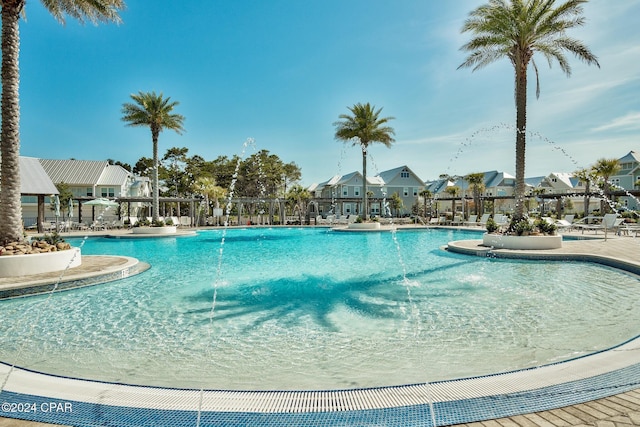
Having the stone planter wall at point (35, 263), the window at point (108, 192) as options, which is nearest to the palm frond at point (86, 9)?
the stone planter wall at point (35, 263)

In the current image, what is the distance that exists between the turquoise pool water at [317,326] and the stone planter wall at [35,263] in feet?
6.69

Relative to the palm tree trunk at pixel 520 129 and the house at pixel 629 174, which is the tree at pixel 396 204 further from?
the palm tree trunk at pixel 520 129

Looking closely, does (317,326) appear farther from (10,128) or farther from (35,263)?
(10,128)

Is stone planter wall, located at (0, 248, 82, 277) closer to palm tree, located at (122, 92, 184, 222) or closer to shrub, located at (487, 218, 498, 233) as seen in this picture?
shrub, located at (487, 218, 498, 233)

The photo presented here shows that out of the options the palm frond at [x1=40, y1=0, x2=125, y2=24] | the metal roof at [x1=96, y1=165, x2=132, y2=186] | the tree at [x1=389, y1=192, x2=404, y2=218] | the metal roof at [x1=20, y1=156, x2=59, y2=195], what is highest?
the palm frond at [x1=40, y1=0, x2=125, y2=24]

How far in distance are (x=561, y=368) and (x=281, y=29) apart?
20.3 metres

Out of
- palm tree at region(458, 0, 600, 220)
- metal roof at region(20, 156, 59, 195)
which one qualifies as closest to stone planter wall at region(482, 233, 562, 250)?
palm tree at region(458, 0, 600, 220)

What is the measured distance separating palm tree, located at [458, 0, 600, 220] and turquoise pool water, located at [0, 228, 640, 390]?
7.87 meters

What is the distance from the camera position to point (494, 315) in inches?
269

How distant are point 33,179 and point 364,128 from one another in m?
26.2

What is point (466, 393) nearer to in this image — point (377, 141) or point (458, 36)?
point (458, 36)

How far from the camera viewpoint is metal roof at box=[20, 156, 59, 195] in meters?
25.2

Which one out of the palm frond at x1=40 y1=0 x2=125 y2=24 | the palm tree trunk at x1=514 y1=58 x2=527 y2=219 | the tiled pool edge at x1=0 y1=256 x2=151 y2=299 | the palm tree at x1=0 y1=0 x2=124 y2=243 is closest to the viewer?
the tiled pool edge at x1=0 y1=256 x2=151 y2=299

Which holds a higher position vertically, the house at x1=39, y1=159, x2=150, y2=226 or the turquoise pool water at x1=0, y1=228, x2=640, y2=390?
the house at x1=39, y1=159, x2=150, y2=226
